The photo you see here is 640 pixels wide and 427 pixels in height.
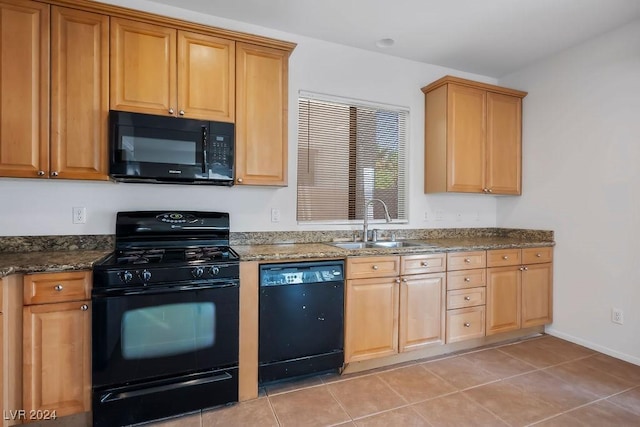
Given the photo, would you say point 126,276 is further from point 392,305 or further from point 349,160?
point 349,160

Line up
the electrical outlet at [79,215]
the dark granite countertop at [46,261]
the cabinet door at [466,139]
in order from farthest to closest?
the cabinet door at [466,139], the electrical outlet at [79,215], the dark granite countertop at [46,261]

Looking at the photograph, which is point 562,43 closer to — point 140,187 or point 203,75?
point 203,75

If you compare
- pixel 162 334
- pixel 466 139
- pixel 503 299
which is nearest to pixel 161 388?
pixel 162 334

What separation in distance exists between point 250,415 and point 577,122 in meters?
3.58

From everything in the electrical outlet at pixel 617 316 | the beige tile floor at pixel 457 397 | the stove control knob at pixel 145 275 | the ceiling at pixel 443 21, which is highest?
the ceiling at pixel 443 21

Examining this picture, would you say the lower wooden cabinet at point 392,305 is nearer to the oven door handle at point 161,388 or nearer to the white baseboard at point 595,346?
the oven door handle at point 161,388

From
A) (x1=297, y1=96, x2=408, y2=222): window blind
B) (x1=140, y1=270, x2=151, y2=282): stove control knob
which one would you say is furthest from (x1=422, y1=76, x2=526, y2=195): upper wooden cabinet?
(x1=140, y1=270, x2=151, y2=282): stove control knob

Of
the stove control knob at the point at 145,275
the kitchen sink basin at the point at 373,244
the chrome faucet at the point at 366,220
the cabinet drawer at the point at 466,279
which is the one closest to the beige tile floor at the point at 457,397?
the cabinet drawer at the point at 466,279

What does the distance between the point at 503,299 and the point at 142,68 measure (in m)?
3.40

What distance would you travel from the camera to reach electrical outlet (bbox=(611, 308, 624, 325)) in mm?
2664

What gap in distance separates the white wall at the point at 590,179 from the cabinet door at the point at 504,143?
93 mm

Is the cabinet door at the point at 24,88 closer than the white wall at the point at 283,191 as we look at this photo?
Yes

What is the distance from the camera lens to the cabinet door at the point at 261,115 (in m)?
2.32

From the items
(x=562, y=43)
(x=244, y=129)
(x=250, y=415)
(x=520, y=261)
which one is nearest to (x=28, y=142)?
(x=244, y=129)
